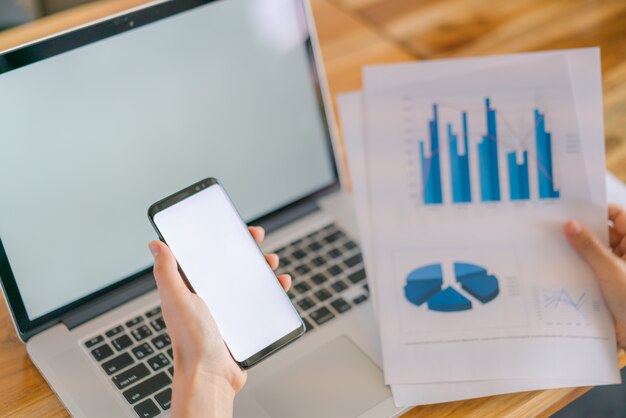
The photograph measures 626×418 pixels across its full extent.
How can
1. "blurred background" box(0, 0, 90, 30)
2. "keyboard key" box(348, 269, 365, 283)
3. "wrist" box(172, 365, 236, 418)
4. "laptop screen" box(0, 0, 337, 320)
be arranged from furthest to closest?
"blurred background" box(0, 0, 90, 30)
"keyboard key" box(348, 269, 365, 283)
"laptop screen" box(0, 0, 337, 320)
"wrist" box(172, 365, 236, 418)

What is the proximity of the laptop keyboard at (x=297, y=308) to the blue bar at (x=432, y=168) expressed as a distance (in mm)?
109

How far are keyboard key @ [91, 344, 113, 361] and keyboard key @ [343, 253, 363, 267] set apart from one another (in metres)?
0.28

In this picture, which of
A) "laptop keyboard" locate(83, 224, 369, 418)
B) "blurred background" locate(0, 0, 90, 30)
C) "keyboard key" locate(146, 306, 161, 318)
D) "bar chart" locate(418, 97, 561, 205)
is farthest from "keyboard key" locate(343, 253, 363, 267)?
"blurred background" locate(0, 0, 90, 30)

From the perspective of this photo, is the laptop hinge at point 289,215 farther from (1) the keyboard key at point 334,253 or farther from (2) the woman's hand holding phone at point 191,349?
(2) the woman's hand holding phone at point 191,349

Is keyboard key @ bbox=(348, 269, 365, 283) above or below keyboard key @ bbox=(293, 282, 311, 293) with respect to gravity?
below

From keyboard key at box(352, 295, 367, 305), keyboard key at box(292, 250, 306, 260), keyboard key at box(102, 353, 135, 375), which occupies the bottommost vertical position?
keyboard key at box(352, 295, 367, 305)

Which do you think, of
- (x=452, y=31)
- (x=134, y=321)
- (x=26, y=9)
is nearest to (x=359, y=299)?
(x=134, y=321)

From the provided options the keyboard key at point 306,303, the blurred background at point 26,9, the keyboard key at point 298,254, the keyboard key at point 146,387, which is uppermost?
the blurred background at point 26,9

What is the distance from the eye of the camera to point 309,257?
2.86ft

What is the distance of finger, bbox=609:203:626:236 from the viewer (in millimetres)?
862

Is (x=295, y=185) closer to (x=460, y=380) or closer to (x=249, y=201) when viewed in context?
(x=249, y=201)

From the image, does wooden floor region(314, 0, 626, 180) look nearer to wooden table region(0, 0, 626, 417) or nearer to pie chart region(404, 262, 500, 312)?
wooden table region(0, 0, 626, 417)

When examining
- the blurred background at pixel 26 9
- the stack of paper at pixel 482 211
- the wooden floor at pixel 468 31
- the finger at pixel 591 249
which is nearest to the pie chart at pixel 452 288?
the stack of paper at pixel 482 211

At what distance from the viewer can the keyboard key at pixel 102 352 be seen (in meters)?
0.76
